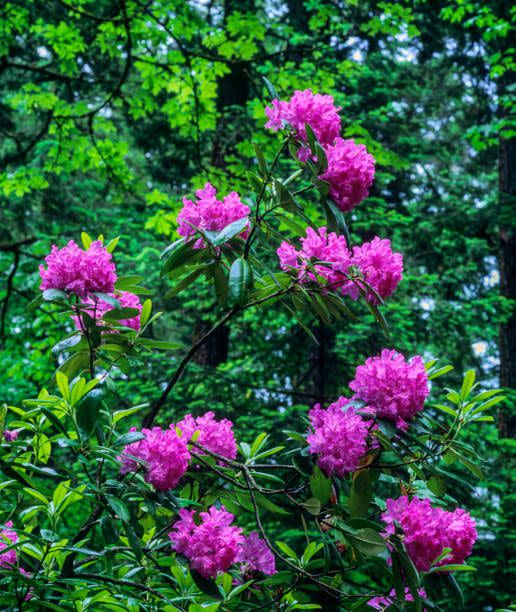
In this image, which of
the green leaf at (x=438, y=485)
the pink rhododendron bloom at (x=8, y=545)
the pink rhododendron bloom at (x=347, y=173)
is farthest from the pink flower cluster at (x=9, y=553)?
the pink rhododendron bloom at (x=347, y=173)

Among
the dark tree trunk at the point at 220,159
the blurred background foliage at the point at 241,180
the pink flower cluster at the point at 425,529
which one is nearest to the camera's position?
the pink flower cluster at the point at 425,529

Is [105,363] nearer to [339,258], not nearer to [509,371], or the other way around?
[339,258]

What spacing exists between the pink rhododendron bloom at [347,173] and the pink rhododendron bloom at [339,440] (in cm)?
54

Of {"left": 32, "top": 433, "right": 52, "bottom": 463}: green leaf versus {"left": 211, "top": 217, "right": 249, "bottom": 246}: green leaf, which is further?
{"left": 32, "top": 433, "right": 52, "bottom": 463}: green leaf

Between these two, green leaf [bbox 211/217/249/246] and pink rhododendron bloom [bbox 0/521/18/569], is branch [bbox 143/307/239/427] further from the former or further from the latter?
pink rhododendron bloom [bbox 0/521/18/569]

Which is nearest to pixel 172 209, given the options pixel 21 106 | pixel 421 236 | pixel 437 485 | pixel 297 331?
pixel 297 331

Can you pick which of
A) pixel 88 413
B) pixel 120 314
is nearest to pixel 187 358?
pixel 120 314

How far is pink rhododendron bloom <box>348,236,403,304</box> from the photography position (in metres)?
1.92

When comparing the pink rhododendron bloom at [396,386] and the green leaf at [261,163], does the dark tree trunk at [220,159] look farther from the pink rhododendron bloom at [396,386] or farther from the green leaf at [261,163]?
the pink rhododendron bloom at [396,386]

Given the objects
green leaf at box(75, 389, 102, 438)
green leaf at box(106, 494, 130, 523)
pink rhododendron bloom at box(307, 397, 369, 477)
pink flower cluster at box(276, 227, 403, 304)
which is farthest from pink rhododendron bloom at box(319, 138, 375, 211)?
green leaf at box(106, 494, 130, 523)

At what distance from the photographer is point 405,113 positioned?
12312mm

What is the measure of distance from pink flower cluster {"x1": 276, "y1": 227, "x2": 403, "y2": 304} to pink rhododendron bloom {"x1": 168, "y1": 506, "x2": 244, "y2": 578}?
0.70 m

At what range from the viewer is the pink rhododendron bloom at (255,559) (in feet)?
6.41

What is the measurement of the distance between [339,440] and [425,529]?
0.96 ft
